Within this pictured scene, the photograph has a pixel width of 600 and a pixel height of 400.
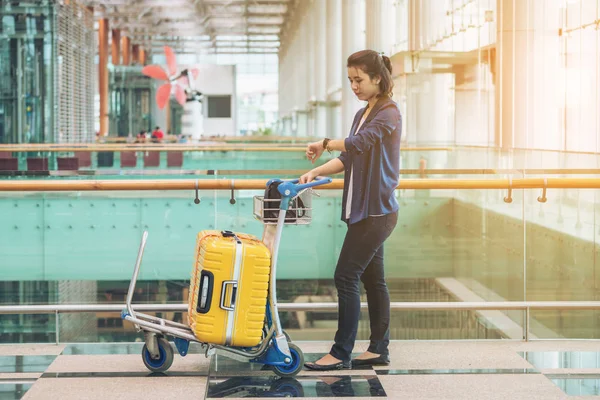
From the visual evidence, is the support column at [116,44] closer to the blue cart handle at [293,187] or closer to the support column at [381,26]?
the support column at [381,26]

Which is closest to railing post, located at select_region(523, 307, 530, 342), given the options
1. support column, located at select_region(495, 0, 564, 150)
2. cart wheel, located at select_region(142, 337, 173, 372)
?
cart wheel, located at select_region(142, 337, 173, 372)

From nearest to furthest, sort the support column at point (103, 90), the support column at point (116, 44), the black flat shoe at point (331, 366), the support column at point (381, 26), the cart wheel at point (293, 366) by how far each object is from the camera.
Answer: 1. the cart wheel at point (293, 366)
2. the black flat shoe at point (331, 366)
3. the support column at point (381, 26)
4. the support column at point (103, 90)
5. the support column at point (116, 44)

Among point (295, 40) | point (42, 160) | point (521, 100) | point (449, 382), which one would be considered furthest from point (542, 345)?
point (295, 40)

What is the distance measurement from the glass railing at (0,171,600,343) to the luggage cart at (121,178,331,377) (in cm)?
70

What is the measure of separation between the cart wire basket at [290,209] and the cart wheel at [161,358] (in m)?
0.66

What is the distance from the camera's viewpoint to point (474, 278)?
4.57m

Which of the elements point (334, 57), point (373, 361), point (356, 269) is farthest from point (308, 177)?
point (334, 57)

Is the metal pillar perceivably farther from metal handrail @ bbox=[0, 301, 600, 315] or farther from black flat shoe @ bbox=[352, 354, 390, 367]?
black flat shoe @ bbox=[352, 354, 390, 367]

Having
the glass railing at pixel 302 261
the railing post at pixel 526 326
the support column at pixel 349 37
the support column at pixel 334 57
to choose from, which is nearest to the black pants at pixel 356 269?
the glass railing at pixel 302 261

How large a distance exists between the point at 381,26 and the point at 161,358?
18295mm

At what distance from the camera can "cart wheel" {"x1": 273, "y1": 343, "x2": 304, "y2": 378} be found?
140 inches

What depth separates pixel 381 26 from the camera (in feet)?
69.4

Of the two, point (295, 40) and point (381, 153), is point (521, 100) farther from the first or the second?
point (295, 40)

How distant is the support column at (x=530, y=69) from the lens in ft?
42.7
